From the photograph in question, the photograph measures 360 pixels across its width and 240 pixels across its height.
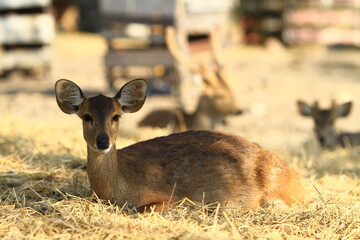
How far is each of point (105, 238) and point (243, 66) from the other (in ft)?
52.6

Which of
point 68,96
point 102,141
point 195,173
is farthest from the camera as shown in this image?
point 195,173

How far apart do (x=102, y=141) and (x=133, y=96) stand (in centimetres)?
57

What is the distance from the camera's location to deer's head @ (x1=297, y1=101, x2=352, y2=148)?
9734 mm

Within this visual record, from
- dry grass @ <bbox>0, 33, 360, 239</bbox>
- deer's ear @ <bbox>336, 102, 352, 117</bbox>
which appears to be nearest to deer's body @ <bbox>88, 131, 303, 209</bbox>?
dry grass @ <bbox>0, 33, 360, 239</bbox>

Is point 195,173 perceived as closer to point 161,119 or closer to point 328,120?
point 161,119

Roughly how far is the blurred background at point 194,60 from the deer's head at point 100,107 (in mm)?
4532

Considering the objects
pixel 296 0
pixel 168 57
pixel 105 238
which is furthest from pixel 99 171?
pixel 296 0

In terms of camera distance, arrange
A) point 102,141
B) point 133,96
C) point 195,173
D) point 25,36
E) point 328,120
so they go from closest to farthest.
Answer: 1. point 102,141
2. point 133,96
3. point 195,173
4. point 328,120
5. point 25,36

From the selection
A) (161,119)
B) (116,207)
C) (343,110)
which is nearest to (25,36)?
Result: (161,119)

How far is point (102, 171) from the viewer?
4.82 meters

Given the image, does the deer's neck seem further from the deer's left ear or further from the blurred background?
the deer's left ear

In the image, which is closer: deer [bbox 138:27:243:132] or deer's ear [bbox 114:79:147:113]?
deer's ear [bbox 114:79:147:113]

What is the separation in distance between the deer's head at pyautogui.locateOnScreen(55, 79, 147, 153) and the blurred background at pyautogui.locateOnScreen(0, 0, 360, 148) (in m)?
4.53

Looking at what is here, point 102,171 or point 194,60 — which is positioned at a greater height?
point 102,171
